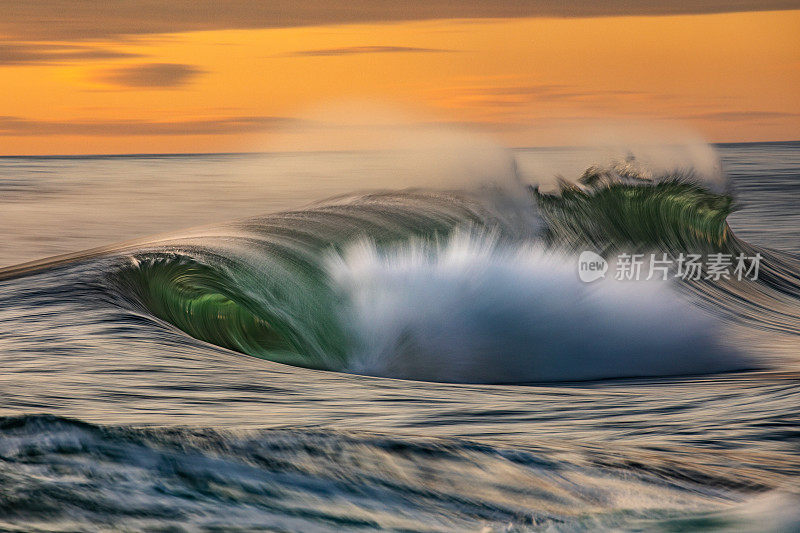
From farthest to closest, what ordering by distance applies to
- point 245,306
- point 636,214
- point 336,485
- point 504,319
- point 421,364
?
point 636,214
point 504,319
point 245,306
point 421,364
point 336,485

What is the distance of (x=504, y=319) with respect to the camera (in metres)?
5.66

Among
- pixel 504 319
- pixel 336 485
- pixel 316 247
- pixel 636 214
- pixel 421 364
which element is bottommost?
pixel 336 485

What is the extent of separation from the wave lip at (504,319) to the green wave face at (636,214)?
31.2 inches

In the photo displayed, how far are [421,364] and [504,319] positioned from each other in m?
0.80

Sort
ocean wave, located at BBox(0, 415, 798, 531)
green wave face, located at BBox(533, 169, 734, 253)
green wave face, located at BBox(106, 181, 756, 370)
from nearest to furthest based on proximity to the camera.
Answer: ocean wave, located at BBox(0, 415, 798, 531)
green wave face, located at BBox(106, 181, 756, 370)
green wave face, located at BBox(533, 169, 734, 253)

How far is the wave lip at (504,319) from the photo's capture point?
512 centimetres

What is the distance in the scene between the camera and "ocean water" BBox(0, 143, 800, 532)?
1950 millimetres

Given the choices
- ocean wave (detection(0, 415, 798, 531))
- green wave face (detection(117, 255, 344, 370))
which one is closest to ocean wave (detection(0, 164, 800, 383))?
green wave face (detection(117, 255, 344, 370))

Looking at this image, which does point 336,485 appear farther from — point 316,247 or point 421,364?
point 316,247

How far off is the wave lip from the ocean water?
2cm

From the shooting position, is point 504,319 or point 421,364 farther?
point 504,319

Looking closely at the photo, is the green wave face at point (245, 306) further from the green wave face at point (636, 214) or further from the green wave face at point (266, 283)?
the green wave face at point (636, 214)

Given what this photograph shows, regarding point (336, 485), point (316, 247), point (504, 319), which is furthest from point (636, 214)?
point (336, 485)

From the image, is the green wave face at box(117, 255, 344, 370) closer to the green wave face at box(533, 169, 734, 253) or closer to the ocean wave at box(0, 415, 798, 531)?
the green wave face at box(533, 169, 734, 253)
